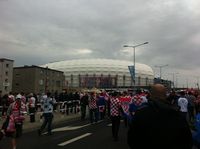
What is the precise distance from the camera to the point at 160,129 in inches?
165

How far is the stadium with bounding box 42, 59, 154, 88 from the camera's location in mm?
144875

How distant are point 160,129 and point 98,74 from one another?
484 ft

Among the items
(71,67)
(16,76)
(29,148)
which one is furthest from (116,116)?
(71,67)

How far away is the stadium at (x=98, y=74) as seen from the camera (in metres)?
145

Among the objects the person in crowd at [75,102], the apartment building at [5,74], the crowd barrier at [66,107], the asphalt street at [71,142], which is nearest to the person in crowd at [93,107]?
the crowd barrier at [66,107]

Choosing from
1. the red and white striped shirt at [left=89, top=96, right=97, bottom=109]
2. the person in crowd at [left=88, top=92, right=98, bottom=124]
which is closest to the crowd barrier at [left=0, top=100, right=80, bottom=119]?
the person in crowd at [left=88, top=92, right=98, bottom=124]

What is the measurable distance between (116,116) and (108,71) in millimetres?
138862

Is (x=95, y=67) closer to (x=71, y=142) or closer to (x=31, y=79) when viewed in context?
(x=31, y=79)

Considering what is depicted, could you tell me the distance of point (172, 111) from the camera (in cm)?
420

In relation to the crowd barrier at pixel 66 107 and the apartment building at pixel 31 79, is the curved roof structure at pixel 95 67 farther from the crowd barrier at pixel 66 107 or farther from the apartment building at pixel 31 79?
the crowd barrier at pixel 66 107

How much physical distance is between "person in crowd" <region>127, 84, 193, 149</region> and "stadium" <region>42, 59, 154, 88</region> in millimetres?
135527

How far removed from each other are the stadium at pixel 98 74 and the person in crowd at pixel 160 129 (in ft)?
445

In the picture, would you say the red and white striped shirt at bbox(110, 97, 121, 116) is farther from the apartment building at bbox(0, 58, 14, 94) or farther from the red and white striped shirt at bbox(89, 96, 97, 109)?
the apartment building at bbox(0, 58, 14, 94)

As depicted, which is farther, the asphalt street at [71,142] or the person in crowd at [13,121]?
the asphalt street at [71,142]
